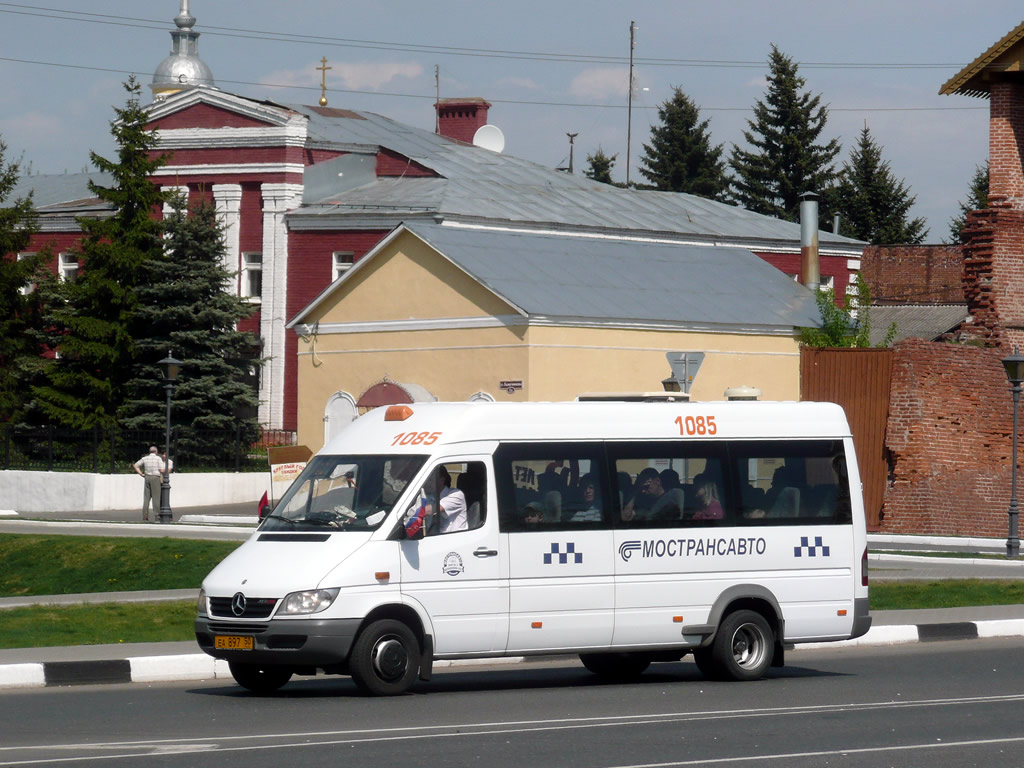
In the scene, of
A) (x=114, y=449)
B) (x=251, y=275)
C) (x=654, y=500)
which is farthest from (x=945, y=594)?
(x=251, y=275)

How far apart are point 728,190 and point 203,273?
47706mm

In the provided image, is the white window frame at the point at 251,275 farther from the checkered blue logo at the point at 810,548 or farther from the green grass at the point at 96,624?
the checkered blue logo at the point at 810,548

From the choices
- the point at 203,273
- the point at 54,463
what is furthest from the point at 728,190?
the point at 54,463

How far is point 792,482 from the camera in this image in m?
14.9

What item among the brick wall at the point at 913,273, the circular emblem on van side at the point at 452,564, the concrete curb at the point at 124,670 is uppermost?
the brick wall at the point at 913,273

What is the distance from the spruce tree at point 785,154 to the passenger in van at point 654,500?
2775 inches

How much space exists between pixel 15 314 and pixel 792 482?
4057 centimetres

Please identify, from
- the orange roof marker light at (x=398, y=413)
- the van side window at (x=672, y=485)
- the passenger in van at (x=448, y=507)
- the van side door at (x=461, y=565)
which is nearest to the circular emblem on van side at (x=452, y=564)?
the van side door at (x=461, y=565)

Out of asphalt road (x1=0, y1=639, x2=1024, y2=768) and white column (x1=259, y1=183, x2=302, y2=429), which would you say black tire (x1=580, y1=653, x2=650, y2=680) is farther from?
white column (x1=259, y1=183, x2=302, y2=429)

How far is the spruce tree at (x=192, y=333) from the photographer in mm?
46219

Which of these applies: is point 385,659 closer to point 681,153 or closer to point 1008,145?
point 1008,145

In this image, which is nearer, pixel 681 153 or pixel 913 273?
pixel 913 273

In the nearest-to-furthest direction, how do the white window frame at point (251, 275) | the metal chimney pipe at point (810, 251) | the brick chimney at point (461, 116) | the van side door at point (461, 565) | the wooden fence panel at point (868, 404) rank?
the van side door at point (461, 565) < the wooden fence panel at point (868, 404) < the metal chimney pipe at point (810, 251) < the white window frame at point (251, 275) < the brick chimney at point (461, 116)

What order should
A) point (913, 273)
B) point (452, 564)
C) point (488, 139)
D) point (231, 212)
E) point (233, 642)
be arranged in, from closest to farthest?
1. point (233, 642)
2. point (452, 564)
3. point (231, 212)
4. point (488, 139)
5. point (913, 273)
